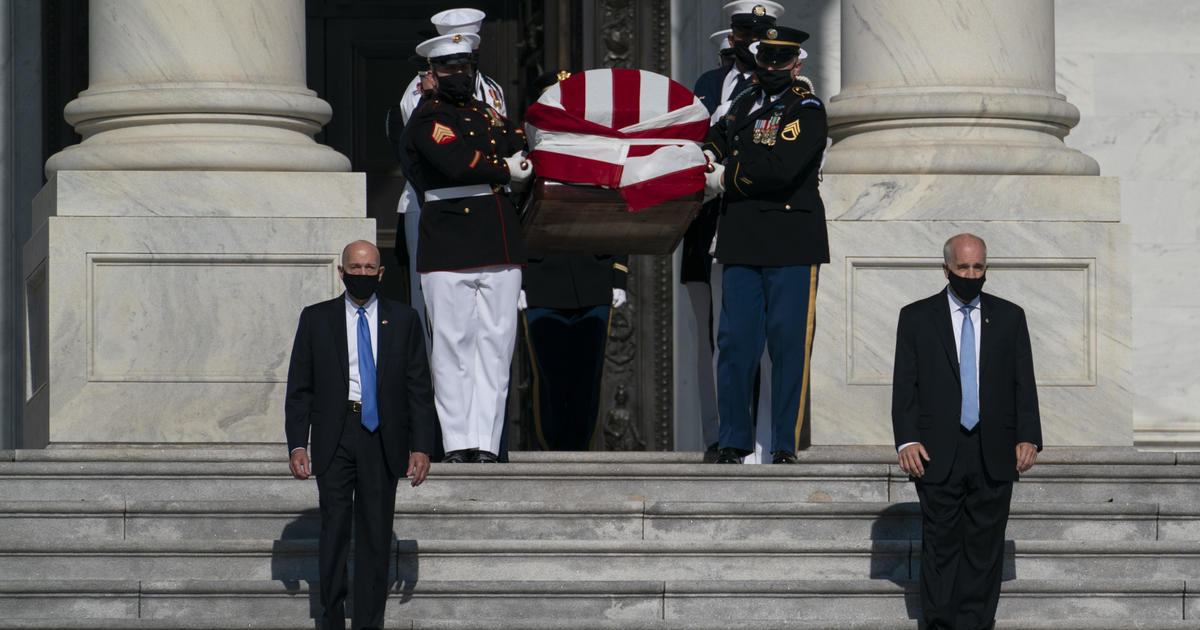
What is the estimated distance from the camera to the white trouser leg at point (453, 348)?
39.4 ft

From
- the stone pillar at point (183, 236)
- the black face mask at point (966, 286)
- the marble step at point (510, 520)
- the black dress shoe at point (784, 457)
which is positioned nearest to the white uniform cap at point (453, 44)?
the stone pillar at point (183, 236)

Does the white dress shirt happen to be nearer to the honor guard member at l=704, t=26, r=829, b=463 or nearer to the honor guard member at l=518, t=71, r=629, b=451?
the honor guard member at l=704, t=26, r=829, b=463

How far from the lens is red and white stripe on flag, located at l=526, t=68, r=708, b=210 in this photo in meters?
11.9

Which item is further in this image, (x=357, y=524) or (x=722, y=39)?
(x=722, y=39)

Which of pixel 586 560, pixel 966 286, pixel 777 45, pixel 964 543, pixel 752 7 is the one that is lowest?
pixel 586 560

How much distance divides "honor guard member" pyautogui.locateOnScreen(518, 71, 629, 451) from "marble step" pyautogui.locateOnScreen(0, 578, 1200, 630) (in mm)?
3698

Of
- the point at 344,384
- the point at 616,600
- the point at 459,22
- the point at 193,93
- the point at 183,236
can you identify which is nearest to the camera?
the point at 344,384

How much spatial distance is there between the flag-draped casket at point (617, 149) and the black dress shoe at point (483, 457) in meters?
1.22

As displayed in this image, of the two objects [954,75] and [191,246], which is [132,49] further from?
[954,75]

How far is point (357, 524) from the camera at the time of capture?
9984 mm

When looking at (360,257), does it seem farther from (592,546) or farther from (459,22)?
(459,22)

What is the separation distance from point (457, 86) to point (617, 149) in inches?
34.0

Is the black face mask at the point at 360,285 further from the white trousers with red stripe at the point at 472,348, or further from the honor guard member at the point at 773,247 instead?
the honor guard member at the point at 773,247

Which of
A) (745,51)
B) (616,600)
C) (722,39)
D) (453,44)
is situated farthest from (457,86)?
(616,600)
